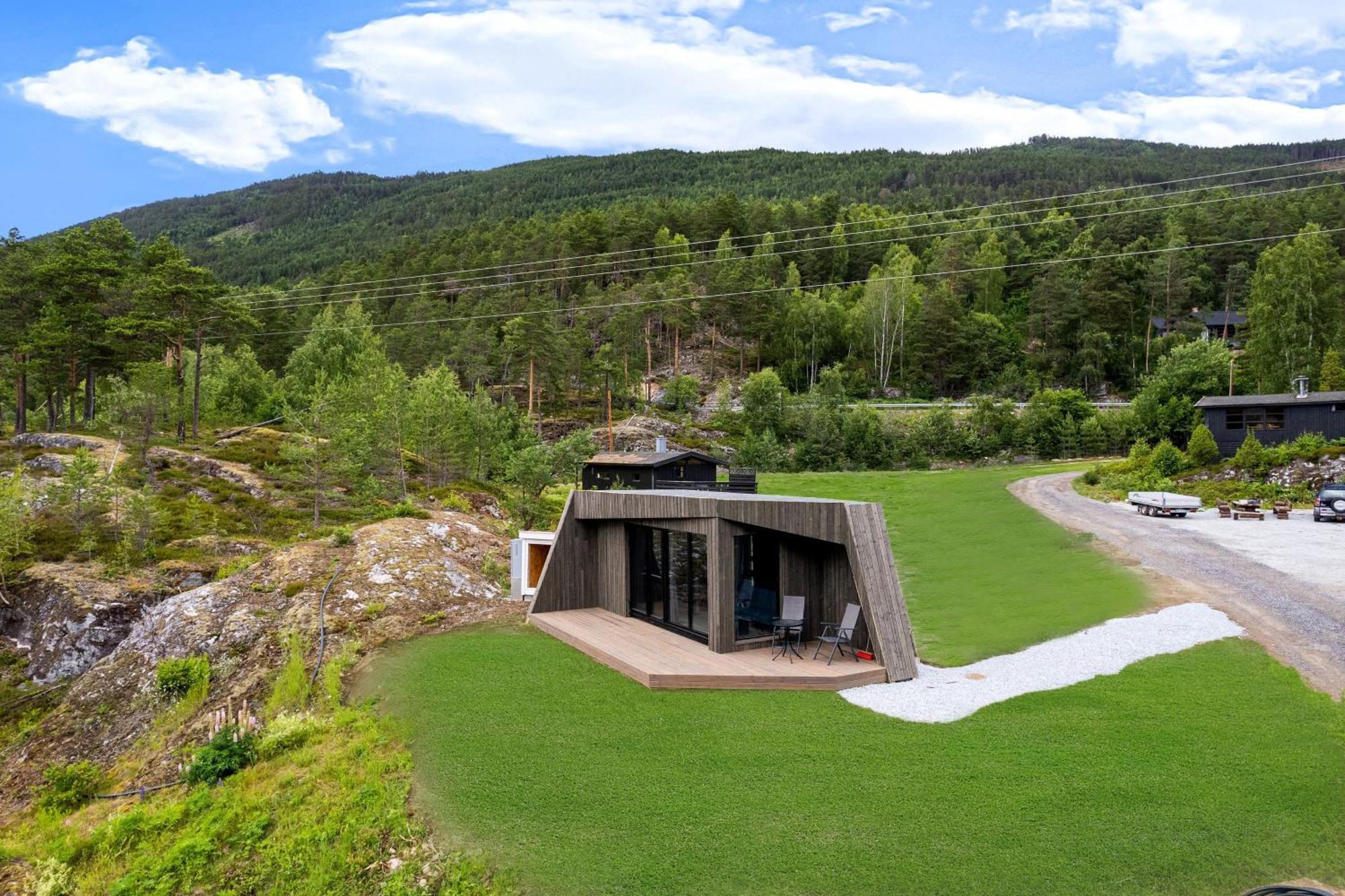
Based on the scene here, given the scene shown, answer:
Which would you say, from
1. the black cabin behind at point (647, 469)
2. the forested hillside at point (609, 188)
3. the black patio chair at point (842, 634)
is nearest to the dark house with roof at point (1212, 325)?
the forested hillside at point (609, 188)

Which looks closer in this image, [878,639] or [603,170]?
[878,639]

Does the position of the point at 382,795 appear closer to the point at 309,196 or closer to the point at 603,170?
the point at 603,170

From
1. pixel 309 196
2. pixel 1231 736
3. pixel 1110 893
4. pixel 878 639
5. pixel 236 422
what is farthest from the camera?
pixel 309 196

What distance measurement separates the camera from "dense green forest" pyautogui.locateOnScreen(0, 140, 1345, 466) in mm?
35812

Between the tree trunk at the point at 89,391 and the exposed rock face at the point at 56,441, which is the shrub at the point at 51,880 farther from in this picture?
the tree trunk at the point at 89,391

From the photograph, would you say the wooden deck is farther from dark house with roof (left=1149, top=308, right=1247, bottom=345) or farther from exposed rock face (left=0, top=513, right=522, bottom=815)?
dark house with roof (left=1149, top=308, right=1247, bottom=345)

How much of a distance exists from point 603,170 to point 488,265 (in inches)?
3010

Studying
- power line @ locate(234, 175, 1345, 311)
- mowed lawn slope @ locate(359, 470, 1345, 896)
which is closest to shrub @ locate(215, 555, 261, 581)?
mowed lawn slope @ locate(359, 470, 1345, 896)

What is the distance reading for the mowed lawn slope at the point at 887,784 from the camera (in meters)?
5.69

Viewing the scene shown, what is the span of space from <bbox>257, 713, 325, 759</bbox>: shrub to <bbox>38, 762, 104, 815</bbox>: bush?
301 centimetres

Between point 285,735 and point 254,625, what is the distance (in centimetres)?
583

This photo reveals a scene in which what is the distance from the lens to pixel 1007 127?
61.4 metres

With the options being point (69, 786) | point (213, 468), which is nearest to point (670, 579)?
point (69, 786)

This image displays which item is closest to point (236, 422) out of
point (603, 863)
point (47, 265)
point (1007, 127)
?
point (47, 265)
